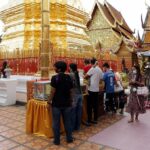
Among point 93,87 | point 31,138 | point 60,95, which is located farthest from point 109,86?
point 31,138

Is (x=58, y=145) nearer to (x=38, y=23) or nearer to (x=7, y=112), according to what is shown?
(x=7, y=112)

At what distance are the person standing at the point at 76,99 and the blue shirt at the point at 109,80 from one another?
54.7 inches

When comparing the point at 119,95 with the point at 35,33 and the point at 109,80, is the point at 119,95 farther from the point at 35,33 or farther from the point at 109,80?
the point at 35,33

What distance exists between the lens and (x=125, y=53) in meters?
18.8

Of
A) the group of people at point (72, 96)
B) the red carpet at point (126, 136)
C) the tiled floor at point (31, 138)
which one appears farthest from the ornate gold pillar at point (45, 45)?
the red carpet at point (126, 136)

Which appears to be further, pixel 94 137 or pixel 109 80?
pixel 109 80

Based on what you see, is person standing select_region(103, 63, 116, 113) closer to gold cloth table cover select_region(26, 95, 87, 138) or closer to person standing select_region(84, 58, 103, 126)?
person standing select_region(84, 58, 103, 126)

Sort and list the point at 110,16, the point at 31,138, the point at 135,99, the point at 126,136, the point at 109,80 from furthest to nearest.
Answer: the point at 110,16, the point at 109,80, the point at 135,99, the point at 126,136, the point at 31,138

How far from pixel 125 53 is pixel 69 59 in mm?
12323

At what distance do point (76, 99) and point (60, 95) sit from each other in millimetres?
833

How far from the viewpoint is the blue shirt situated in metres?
5.95

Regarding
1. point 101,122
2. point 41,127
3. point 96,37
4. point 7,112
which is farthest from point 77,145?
point 96,37

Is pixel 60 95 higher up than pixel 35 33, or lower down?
lower down

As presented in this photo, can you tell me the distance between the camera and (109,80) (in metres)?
5.95
